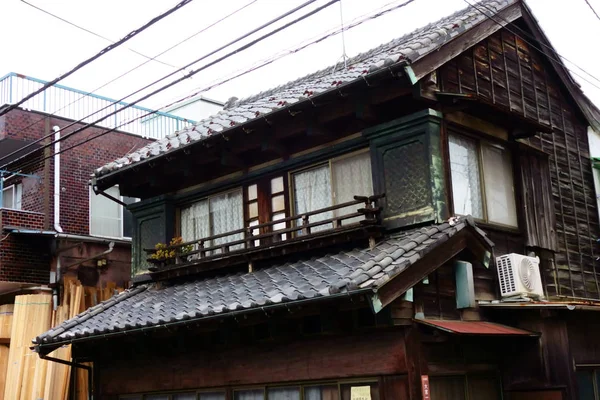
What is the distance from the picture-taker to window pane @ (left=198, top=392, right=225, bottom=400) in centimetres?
1222

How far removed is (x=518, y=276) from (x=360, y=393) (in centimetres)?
351

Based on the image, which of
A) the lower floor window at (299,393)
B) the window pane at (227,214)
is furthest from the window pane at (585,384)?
the window pane at (227,214)

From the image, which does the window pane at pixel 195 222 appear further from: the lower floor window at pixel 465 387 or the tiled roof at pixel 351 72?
the lower floor window at pixel 465 387

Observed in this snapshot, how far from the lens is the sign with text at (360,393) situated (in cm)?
1020

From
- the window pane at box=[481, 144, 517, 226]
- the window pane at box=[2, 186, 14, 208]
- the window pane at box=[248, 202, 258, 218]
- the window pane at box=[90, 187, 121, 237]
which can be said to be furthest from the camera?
the window pane at box=[2, 186, 14, 208]

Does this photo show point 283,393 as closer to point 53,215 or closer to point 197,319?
point 197,319

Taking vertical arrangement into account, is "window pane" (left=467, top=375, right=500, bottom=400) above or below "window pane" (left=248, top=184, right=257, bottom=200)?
below

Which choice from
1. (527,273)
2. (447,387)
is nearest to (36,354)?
(447,387)

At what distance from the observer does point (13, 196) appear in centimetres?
2134

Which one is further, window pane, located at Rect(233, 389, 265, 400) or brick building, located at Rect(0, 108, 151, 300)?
brick building, located at Rect(0, 108, 151, 300)

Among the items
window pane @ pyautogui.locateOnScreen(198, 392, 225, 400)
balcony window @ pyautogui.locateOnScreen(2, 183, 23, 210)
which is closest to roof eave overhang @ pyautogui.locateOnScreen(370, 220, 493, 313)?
window pane @ pyautogui.locateOnScreen(198, 392, 225, 400)

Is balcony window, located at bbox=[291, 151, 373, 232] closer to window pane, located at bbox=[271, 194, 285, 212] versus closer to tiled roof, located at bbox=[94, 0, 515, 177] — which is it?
window pane, located at bbox=[271, 194, 285, 212]

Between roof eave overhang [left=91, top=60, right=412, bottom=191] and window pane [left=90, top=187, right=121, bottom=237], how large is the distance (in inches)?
211

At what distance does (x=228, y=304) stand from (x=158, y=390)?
10.5 feet
